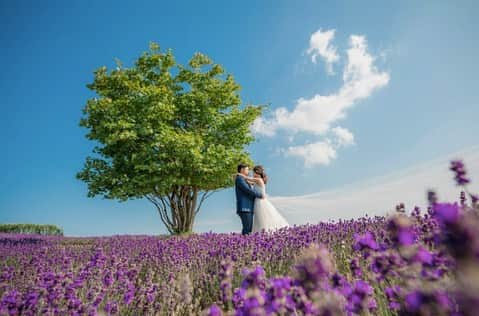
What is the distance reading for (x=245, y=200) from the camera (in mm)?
9383

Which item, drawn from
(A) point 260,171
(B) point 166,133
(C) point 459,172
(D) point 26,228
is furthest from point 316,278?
(D) point 26,228

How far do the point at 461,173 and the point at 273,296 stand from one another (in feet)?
5.41

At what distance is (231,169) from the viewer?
57.4ft

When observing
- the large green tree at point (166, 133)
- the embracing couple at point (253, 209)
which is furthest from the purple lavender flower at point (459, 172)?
the large green tree at point (166, 133)

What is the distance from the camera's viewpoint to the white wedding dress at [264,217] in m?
9.23

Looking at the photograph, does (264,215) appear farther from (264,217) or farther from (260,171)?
(260,171)

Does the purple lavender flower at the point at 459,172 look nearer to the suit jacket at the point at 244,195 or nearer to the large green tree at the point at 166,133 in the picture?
the suit jacket at the point at 244,195

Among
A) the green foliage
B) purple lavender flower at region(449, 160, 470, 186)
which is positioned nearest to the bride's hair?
purple lavender flower at region(449, 160, 470, 186)

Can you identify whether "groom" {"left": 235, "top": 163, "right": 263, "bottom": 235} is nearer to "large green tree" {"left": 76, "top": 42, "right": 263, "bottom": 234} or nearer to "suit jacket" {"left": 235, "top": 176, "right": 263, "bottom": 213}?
"suit jacket" {"left": 235, "top": 176, "right": 263, "bottom": 213}

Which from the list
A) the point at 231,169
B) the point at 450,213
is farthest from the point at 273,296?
the point at 231,169

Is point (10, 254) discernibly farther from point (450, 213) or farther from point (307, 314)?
point (450, 213)

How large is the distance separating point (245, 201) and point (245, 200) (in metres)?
0.03

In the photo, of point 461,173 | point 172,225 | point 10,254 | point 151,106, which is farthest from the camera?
point 172,225

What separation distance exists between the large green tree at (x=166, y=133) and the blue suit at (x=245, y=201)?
5.44 metres
